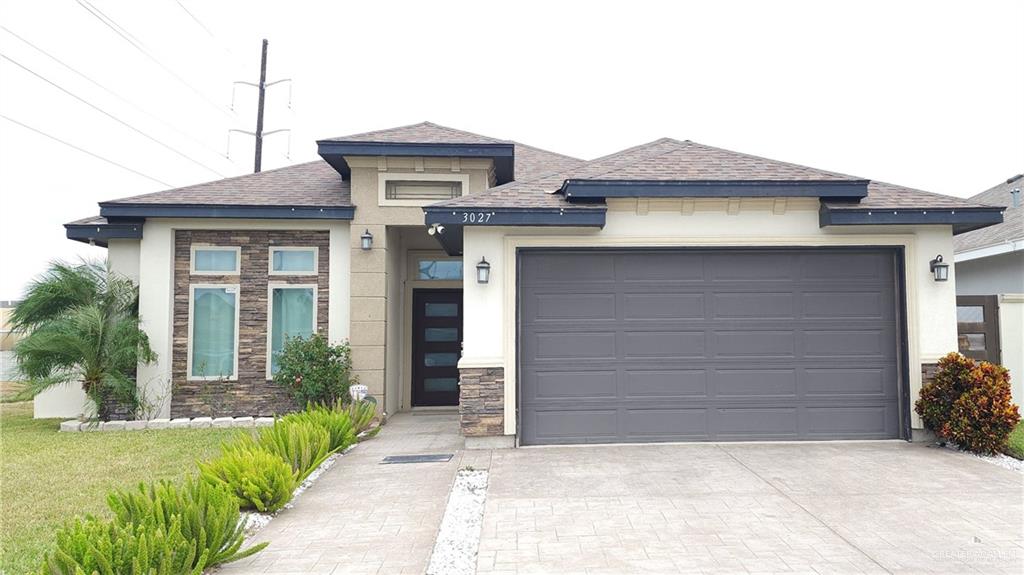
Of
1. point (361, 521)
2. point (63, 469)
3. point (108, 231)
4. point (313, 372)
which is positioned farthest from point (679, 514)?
point (108, 231)

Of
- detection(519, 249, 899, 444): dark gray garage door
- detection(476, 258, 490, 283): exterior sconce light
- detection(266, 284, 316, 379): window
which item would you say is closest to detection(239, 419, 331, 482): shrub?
detection(519, 249, 899, 444): dark gray garage door

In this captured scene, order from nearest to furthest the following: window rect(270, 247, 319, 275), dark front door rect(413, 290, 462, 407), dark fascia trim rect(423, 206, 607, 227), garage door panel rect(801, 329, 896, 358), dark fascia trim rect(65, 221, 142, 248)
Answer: dark fascia trim rect(423, 206, 607, 227) < garage door panel rect(801, 329, 896, 358) < dark fascia trim rect(65, 221, 142, 248) < window rect(270, 247, 319, 275) < dark front door rect(413, 290, 462, 407)

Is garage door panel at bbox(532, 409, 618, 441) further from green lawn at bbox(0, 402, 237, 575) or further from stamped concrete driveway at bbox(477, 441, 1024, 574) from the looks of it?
green lawn at bbox(0, 402, 237, 575)

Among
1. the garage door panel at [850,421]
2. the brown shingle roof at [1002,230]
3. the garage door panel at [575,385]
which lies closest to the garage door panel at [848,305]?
the garage door panel at [850,421]

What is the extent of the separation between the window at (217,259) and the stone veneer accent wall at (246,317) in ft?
0.29

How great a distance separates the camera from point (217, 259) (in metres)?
10.3

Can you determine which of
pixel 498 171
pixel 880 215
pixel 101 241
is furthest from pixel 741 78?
pixel 101 241

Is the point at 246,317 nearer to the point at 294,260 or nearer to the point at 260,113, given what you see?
the point at 294,260

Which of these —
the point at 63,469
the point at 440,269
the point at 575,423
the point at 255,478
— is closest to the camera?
the point at 255,478

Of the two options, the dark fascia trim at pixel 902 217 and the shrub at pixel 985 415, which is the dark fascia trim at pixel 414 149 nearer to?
the dark fascia trim at pixel 902 217

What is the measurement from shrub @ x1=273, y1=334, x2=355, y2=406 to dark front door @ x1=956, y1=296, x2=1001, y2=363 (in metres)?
9.75

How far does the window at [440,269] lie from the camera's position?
11.6m

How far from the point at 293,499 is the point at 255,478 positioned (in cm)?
66

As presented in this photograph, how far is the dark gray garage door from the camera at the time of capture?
747 centimetres
